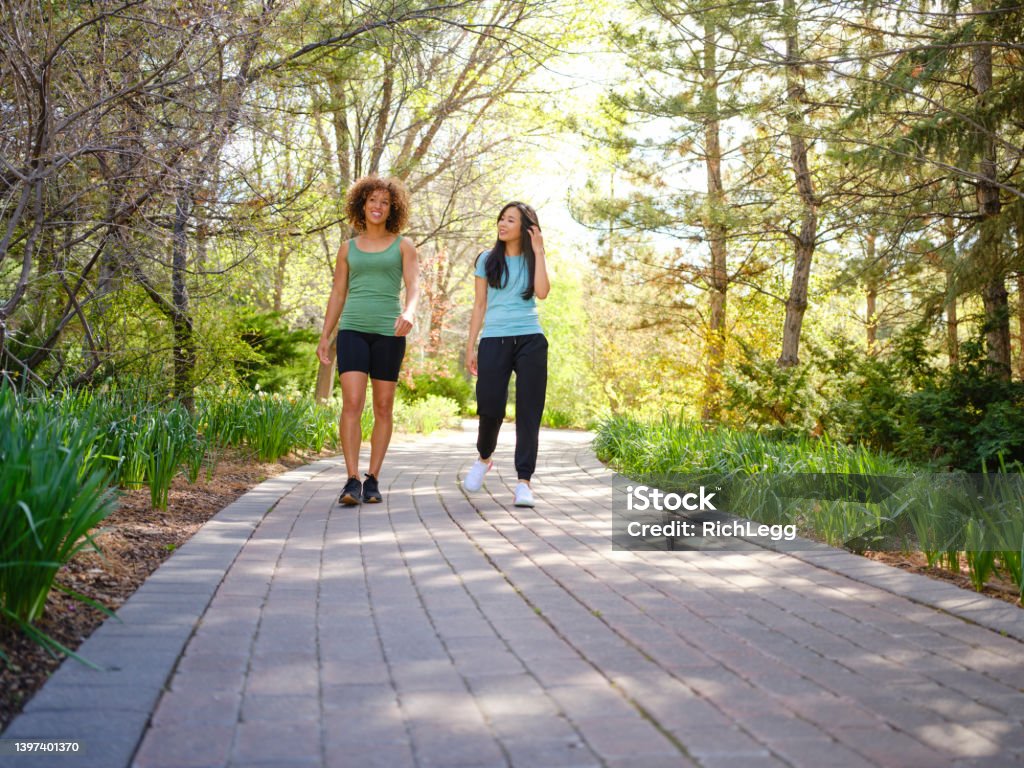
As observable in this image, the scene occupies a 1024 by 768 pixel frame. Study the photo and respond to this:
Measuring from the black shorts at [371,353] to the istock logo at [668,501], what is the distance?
5.81ft

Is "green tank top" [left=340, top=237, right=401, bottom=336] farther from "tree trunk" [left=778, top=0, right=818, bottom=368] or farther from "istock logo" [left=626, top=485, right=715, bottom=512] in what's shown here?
"tree trunk" [left=778, top=0, right=818, bottom=368]

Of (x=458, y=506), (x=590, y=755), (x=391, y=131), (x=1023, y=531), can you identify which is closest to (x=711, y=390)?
(x=391, y=131)

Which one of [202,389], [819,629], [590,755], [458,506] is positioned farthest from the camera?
[202,389]

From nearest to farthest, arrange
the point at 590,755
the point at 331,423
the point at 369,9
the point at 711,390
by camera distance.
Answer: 1. the point at 590,755
2. the point at 369,9
3. the point at 331,423
4. the point at 711,390

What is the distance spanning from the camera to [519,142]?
1416 cm

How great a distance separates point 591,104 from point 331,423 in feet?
22.3

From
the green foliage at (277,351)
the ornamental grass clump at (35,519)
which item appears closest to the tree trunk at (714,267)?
the green foliage at (277,351)

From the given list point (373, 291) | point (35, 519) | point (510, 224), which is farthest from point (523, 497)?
point (35, 519)

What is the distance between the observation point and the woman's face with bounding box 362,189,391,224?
559cm

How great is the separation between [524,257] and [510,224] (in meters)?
0.23

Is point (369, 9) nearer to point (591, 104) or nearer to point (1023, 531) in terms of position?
point (1023, 531)

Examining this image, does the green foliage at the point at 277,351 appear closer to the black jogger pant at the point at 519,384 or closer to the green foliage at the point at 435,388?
the green foliage at the point at 435,388
